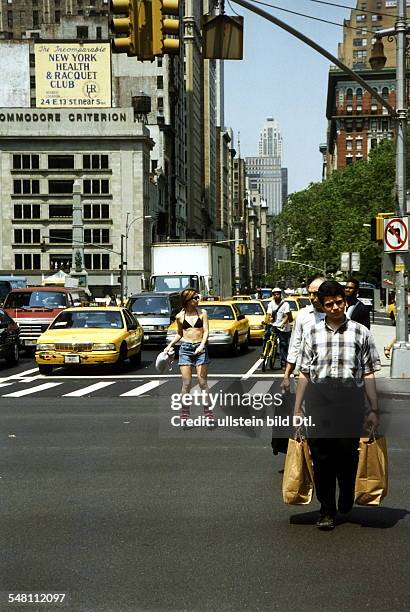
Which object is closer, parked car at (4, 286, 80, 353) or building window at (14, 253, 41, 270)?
parked car at (4, 286, 80, 353)

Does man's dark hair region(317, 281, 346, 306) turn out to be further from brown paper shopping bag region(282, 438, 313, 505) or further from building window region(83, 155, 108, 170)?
building window region(83, 155, 108, 170)

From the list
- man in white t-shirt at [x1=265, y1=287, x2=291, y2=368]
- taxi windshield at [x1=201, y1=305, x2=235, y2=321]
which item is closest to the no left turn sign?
man in white t-shirt at [x1=265, y1=287, x2=291, y2=368]

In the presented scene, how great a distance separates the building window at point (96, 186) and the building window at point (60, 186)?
1.68 meters

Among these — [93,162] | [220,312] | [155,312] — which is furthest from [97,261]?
[220,312]

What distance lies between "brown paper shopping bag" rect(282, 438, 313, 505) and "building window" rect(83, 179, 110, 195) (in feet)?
298

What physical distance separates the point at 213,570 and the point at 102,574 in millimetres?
703

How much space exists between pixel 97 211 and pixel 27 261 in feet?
28.1

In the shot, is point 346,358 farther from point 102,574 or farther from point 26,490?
point 26,490

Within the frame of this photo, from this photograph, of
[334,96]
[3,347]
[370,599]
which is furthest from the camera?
[334,96]

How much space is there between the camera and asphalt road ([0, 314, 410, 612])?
18.5 ft

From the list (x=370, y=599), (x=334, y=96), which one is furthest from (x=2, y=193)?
(x=370, y=599)

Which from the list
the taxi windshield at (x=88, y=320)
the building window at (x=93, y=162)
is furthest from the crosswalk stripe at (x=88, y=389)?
the building window at (x=93, y=162)

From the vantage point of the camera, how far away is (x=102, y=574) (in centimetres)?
603

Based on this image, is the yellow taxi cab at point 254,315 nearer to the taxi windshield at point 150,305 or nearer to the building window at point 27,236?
the taxi windshield at point 150,305
